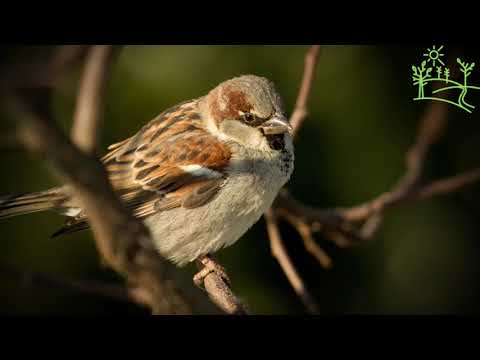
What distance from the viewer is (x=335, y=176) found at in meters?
3.03

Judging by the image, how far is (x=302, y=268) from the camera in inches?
119

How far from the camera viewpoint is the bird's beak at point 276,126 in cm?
227

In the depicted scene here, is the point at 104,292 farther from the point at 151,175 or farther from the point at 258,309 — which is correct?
the point at 258,309

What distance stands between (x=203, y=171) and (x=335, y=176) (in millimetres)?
791

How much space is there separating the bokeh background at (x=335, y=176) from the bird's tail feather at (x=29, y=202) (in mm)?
394

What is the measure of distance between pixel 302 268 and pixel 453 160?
36.7 inches

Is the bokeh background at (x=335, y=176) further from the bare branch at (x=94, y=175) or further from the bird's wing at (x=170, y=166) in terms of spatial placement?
the bare branch at (x=94, y=175)

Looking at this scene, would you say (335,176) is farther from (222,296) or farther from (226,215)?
(222,296)

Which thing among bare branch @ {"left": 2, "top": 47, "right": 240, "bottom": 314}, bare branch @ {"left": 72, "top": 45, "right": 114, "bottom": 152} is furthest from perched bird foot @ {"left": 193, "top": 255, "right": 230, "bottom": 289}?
bare branch @ {"left": 72, "top": 45, "right": 114, "bottom": 152}

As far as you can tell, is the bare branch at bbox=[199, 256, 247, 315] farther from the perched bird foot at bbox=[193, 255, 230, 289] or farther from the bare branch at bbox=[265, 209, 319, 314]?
the bare branch at bbox=[265, 209, 319, 314]

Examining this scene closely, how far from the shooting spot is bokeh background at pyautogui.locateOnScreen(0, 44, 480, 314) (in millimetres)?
2869

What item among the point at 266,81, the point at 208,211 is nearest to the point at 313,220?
the point at 208,211

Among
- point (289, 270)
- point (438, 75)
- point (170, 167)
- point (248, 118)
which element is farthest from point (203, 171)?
point (438, 75)

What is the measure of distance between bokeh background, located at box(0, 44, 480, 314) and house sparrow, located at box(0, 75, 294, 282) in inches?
12.8
